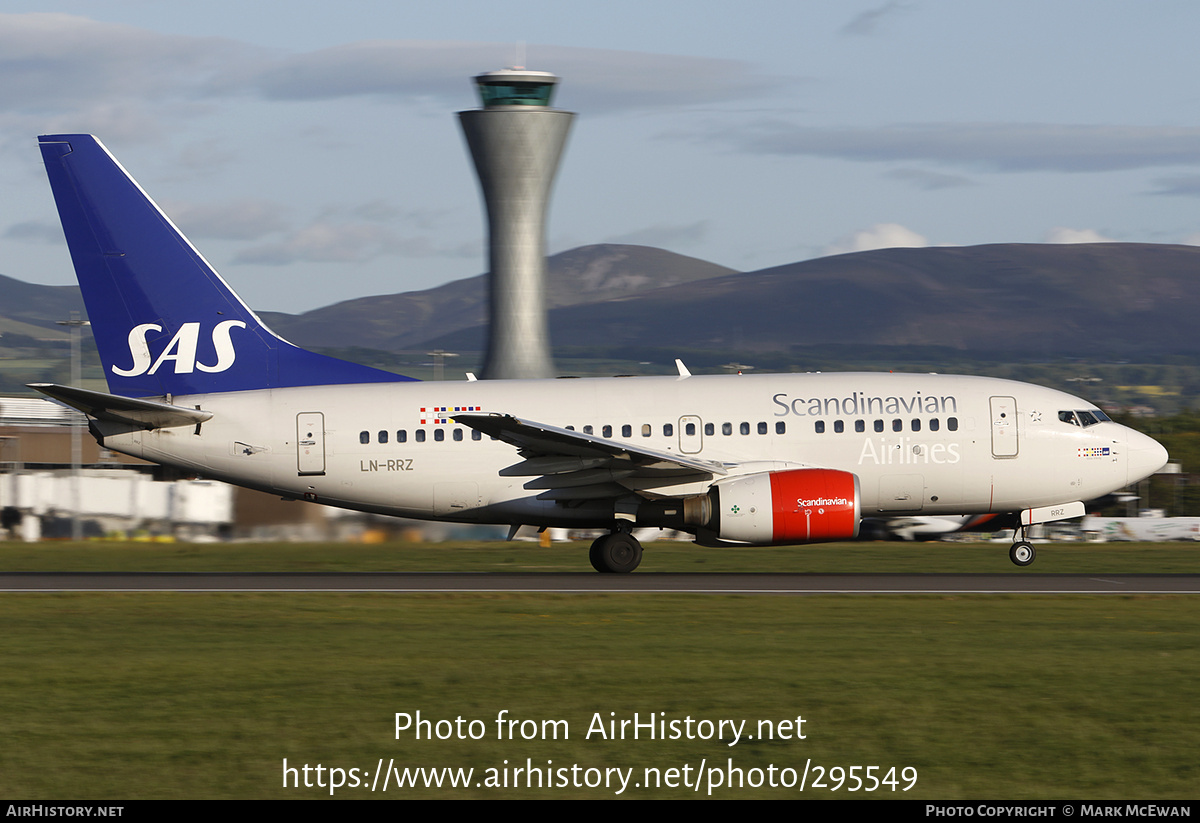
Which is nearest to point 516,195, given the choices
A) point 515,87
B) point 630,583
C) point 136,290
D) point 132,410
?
point 515,87

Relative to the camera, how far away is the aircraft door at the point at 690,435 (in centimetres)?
2852

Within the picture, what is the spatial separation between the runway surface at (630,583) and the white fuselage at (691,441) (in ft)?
5.79

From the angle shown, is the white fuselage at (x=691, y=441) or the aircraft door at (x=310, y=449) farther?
the aircraft door at (x=310, y=449)

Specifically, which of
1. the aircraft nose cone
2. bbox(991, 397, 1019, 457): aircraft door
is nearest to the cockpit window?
the aircraft nose cone

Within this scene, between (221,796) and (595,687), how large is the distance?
5374 mm

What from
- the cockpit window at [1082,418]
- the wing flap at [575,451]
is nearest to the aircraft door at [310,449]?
the wing flap at [575,451]

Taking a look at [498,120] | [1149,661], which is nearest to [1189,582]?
[1149,661]

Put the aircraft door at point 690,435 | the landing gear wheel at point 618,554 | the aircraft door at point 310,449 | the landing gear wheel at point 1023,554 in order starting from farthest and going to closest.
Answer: the landing gear wheel at point 1023,554 → the aircraft door at point 310,449 → the landing gear wheel at point 618,554 → the aircraft door at point 690,435

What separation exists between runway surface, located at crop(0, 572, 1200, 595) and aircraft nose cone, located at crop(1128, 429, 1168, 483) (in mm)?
2371

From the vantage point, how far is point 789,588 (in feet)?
83.5

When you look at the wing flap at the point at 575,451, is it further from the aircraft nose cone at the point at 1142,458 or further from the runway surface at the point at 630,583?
the aircraft nose cone at the point at 1142,458

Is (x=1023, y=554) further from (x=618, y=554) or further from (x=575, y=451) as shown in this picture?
(x=575, y=451)

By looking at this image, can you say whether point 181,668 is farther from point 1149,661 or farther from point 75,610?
point 1149,661

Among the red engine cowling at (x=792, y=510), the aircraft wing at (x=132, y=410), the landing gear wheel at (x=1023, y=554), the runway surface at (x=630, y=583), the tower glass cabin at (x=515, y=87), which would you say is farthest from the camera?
the tower glass cabin at (x=515, y=87)
